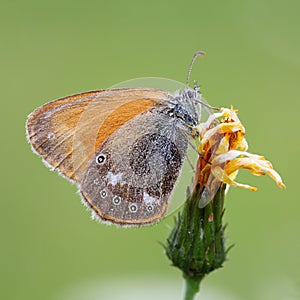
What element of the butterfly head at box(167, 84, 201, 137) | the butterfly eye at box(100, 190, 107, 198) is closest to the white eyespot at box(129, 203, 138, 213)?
the butterfly eye at box(100, 190, 107, 198)

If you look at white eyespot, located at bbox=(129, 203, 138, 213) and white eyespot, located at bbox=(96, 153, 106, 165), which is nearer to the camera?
white eyespot, located at bbox=(129, 203, 138, 213)

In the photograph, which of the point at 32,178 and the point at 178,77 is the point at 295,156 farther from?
the point at 32,178

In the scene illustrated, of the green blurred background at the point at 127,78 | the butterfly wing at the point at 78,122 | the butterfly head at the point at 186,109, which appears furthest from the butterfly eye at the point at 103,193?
the butterfly head at the point at 186,109

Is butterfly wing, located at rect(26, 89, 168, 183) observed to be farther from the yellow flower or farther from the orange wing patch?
the yellow flower

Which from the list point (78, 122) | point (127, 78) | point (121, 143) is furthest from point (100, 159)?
point (127, 78)

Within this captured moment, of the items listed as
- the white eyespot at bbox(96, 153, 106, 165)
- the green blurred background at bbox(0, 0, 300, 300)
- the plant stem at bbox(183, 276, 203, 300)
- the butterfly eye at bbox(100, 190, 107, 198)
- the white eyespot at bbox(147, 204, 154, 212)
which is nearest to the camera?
the plant stem at bbox(183, 276, 203, 300)

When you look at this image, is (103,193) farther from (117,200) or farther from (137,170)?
(137,170)

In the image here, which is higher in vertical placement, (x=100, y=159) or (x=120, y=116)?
(x=120, y=116)

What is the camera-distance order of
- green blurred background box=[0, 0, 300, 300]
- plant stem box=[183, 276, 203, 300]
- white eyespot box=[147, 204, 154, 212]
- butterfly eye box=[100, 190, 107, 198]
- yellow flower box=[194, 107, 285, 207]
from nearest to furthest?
plant stem box=[183, 276, 203, 300] → yellow flower box=[194, 107, 285, 207] → white eyespot box=[147, 204, 154, 212] → butterfly eye box=[100, 190, 107, 198] → green blurred background box=[0, 0, 300, 300]
